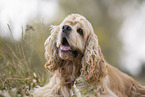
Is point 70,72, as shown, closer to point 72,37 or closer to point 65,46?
point 65,46

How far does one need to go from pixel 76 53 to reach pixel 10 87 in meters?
1.29

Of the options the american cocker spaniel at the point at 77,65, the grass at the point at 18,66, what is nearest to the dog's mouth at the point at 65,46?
the american cocker spaniel at the point at 77,65

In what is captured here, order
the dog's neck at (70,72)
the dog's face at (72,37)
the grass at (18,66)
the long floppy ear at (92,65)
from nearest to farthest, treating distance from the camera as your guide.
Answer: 1. the dog's face at (72,37)
2. the long floppy ear at (92,65)
3. the dog's neck at (70,72)
4. the grass at (18,66)

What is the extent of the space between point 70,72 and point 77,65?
17cm

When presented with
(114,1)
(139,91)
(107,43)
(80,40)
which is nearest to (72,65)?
(80,40)

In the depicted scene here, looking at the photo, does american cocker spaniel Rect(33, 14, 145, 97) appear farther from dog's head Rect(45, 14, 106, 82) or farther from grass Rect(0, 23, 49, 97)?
grass Rect(0, 23, 49, 97)

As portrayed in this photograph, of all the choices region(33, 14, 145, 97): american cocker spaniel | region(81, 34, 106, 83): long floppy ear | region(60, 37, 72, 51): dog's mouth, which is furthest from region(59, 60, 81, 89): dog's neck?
region(60, 37, 72, 51): dog's mouth

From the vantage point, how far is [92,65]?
9.58ft

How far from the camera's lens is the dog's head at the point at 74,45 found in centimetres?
280

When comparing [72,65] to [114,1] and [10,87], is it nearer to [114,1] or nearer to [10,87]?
[10,87]

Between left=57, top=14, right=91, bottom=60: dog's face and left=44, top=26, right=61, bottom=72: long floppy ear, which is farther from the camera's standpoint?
left=44, top=26, right=61, bottom=72: long floppy ear

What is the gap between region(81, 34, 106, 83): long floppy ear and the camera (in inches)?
114

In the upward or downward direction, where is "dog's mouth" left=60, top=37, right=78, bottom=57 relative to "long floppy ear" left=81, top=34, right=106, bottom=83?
upward

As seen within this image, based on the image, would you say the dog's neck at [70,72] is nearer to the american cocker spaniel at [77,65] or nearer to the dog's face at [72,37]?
the american cocker spaniel at [77,65]
